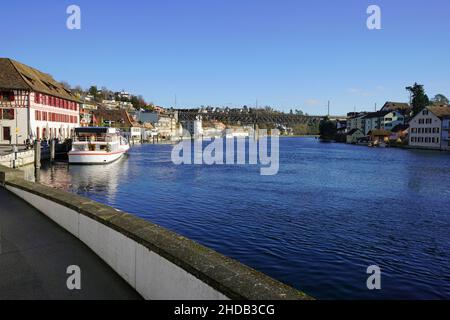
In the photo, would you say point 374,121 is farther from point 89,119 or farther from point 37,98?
point 37,98

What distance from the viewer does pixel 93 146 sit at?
5591 cm

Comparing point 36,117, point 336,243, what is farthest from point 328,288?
point 36,117

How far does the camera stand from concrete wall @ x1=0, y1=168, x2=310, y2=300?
4736 millimetres

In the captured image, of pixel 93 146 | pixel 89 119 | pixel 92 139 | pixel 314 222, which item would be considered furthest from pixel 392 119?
pixel 314 222

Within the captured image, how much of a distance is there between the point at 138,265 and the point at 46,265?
2.12 meters

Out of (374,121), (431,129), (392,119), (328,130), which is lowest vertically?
(328,130)

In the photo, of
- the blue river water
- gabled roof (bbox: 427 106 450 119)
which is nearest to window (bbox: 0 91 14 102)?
the blue river water

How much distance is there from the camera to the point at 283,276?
499 inches

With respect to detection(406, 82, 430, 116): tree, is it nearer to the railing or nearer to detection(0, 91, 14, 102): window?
the railing

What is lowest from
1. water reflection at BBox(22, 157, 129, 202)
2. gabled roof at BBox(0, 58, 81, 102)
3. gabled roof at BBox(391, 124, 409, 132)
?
water reflection at BBox(22, 157, 129, 202)

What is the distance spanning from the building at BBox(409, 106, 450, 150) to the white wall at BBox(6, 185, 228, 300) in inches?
4014

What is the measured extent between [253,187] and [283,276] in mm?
20864

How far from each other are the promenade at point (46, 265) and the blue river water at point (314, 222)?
20.4ft

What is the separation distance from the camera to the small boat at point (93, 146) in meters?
52.8
